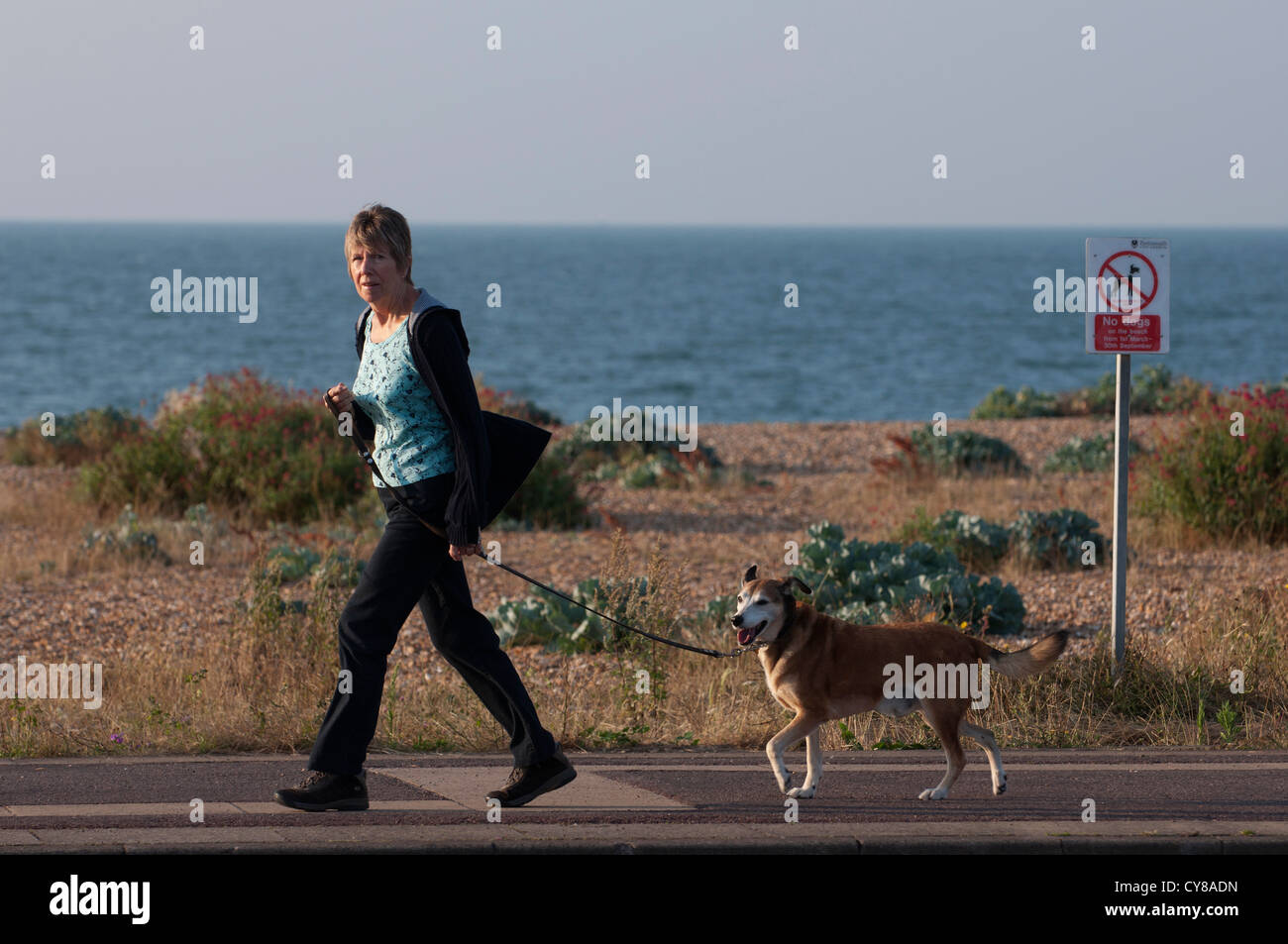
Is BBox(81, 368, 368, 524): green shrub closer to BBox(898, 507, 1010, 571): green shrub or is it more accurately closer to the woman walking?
BBox(898, 507, 1010, 571): green shrub

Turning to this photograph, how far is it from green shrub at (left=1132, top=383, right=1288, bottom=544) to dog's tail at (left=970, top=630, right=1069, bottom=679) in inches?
330

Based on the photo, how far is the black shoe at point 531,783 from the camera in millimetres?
6324

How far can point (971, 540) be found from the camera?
45.9 ft

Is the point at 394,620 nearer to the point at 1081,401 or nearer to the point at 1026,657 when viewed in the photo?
the point at 1026,657

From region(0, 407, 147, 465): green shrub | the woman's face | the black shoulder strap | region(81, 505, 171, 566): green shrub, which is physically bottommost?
region(81, 505, 171, 566): green shrub

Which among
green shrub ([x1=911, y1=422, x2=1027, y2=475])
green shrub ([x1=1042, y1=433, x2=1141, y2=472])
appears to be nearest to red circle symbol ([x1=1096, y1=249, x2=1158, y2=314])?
green shrub ([x1=911, y1=422, x2=1027, y2=475])

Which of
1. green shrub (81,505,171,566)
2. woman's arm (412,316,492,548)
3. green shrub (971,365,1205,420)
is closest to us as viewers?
woman's arm (412,316,492,548)

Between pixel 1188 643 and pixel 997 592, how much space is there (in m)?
2.13

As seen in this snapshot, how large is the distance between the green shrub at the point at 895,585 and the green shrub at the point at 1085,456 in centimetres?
901

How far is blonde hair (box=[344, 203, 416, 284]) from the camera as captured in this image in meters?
6.07

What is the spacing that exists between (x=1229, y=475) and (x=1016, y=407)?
673 inches

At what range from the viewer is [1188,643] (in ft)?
30.8

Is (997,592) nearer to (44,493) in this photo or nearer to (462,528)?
(462,528)

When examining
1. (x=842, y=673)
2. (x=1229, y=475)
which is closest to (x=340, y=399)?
(x=842, y=673)
